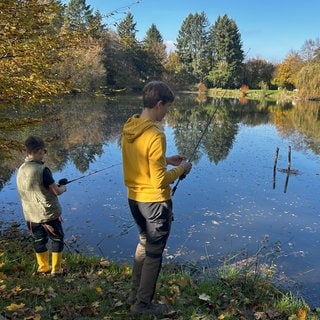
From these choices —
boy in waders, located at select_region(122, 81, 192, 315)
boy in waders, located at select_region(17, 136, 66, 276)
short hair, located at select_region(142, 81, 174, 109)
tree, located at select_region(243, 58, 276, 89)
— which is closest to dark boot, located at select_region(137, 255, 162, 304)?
boy in waders, located at select_region(122, 81, 192, 315)

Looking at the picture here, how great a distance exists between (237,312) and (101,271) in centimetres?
219

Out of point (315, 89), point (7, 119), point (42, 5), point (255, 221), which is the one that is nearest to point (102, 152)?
point (255, 221)

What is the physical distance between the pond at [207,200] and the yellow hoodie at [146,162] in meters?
1.97

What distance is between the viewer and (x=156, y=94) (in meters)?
3.25

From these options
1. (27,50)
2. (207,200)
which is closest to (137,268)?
(27,50)

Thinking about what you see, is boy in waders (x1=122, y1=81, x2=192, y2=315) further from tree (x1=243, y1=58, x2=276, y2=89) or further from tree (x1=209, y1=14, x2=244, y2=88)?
tree (x1=243, y1=58, x2=276, y2=89)

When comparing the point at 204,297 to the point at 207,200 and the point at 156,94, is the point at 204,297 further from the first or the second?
the point at 207,200

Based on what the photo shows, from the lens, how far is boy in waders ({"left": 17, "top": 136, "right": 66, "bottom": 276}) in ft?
15.1

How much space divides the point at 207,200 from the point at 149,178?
10096 mm

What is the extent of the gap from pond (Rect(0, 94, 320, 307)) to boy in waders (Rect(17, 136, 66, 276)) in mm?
1439

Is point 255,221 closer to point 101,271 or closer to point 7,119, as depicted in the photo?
point 101,271

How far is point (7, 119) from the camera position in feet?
21.8

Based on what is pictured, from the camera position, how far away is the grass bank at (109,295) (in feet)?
12.5

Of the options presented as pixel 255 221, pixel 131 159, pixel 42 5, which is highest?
pixel 42 5
